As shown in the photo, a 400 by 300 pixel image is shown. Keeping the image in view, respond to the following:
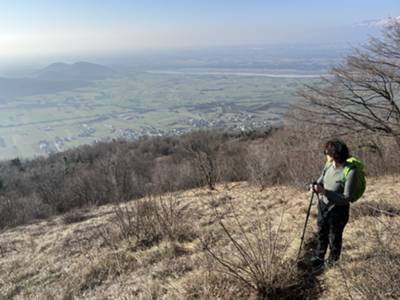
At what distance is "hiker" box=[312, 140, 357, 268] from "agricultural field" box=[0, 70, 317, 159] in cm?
3268

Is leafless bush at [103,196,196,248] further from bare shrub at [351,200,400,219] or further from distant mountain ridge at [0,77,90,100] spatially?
distant mountain ridge at [0,77,90,100]

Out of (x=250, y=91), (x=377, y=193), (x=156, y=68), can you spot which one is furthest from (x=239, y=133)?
(x=156, y=68)

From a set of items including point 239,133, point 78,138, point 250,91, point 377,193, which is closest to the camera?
point 377,193

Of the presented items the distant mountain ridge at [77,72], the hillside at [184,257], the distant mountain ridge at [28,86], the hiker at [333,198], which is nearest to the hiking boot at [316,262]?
the hiker at [333,198]

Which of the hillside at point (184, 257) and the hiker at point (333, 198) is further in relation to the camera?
the hiker at point (333, 198)

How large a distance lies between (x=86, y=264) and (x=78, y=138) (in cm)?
5461

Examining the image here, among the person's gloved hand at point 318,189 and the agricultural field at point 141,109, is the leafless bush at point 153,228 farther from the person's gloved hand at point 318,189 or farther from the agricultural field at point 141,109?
the agricultural field at point 141,109

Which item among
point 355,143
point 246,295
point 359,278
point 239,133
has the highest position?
point 359,278

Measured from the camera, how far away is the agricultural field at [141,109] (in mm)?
53688

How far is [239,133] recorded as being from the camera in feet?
102

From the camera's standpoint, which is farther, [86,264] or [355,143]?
[355,143]

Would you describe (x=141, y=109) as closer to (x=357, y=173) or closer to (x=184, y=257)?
(x=184, y=257)

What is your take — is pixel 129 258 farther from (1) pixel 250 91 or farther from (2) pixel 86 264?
(1) pixel 250 91

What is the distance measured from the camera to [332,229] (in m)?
A: 3.72
